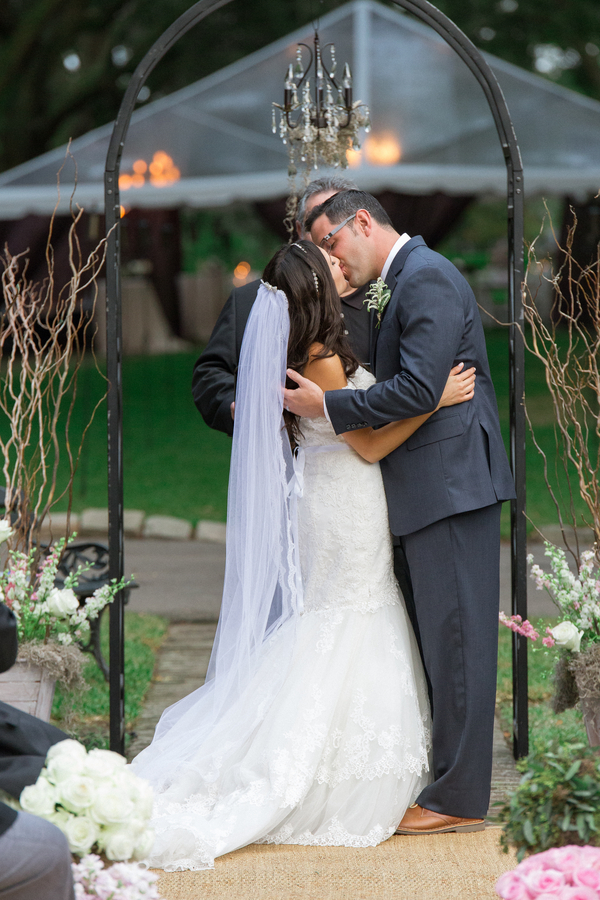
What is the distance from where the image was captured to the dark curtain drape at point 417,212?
32.3 ft

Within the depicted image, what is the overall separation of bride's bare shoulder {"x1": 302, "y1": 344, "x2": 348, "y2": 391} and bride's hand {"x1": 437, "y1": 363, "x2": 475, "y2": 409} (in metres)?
0.36

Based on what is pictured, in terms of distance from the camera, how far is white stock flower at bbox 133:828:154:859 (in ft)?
6.27

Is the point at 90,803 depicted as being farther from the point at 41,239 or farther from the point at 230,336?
the point at 41,239

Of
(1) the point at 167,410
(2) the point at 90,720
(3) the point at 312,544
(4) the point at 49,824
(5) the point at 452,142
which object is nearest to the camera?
(4) the point at 49,824

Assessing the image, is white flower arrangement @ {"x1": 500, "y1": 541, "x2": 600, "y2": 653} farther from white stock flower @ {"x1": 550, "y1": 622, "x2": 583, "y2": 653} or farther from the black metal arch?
the black metal arch

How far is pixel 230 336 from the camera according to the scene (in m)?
4.06

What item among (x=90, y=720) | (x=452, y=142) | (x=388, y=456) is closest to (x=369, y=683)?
(x=388, y=456)

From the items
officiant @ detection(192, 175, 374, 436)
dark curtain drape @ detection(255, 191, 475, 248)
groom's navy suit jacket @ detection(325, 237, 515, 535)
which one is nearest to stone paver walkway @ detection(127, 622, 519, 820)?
groom's navy suit jacket @ detection(325, 237, 515, 535)

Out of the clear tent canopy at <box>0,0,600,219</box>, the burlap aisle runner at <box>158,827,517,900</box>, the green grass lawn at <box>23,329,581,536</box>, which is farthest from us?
the clear tent canopy at <box>0,0,600,219</box>

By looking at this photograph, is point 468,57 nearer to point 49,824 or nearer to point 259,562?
point 259,562

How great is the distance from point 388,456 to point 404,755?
0.98 meters

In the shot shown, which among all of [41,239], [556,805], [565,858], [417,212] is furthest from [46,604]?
[41,239]

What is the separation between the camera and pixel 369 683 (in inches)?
126

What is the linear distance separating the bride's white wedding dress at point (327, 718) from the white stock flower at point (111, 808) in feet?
3.79
